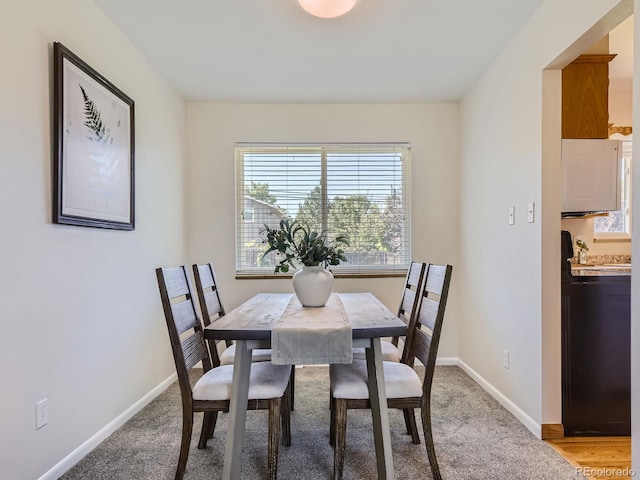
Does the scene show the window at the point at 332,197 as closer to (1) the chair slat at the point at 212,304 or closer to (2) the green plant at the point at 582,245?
(1) the chair slat at the point at 212,304

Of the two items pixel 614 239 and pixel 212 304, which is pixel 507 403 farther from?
pixel 212 304

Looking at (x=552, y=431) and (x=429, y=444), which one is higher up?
(x=429, y=444)

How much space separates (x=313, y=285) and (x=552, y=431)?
5.05 feet

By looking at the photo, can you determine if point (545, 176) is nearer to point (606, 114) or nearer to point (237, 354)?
point (606, 114)

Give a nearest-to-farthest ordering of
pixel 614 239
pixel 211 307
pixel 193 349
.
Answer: pixel 193 349
pixel 211 307
pixel 614 239

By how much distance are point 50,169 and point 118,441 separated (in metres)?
1.47

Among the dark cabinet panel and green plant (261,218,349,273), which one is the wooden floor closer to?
the dark cabinet panel

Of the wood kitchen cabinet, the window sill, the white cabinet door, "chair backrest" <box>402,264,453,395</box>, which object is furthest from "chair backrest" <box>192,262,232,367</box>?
the window sill

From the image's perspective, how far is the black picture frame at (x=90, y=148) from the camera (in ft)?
5.77

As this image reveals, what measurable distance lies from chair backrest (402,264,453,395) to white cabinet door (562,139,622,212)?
99 cm

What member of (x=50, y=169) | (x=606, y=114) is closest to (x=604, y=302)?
(x=606, y=114)

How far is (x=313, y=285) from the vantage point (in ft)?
6.58

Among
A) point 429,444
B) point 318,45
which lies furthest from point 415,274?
point 318,45

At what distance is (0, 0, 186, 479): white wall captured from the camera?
1513mm
